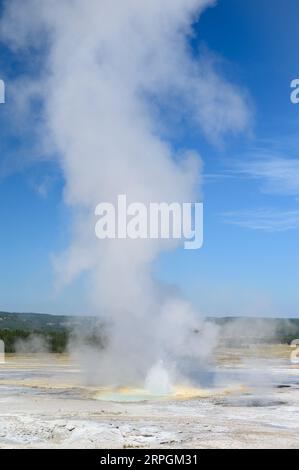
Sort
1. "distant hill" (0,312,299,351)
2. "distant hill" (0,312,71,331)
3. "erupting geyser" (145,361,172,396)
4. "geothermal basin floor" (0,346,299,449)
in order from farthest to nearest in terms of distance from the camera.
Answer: "distant hill" (0,312,71,331), "distant hill" (0,312,299,351), "erupting geyser" (145,361,172,396), "geothermal basin floor" (0,346,299,449)

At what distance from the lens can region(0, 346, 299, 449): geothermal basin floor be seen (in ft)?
34.3

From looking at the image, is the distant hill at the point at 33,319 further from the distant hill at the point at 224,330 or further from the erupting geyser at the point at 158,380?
the erupting geyser at the point at 158,380

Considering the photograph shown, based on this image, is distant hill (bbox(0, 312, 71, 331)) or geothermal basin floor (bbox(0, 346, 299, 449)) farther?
distant hill (bbox(0, 312, 71, 331))

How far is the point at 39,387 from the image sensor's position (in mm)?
17859

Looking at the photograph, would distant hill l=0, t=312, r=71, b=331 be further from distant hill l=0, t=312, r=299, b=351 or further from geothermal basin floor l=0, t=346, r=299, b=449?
geothermal basin floor l=0, t=346, r=299, b=449

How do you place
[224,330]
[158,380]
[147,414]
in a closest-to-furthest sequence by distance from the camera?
[147,414], [158,380], [224,330]

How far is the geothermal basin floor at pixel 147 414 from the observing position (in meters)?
10.5

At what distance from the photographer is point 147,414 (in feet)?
42.4

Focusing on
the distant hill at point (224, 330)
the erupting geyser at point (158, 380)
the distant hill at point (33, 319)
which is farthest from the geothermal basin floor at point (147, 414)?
the distant hill at point (33, 319)

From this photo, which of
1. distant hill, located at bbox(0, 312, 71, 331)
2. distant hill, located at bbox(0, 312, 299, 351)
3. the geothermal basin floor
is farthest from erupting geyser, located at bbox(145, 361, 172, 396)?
distant hill, located at bbox(0, 312, 71, 331)

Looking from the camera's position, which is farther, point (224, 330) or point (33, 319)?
point (33, 319)

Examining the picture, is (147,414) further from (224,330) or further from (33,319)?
(33,319)

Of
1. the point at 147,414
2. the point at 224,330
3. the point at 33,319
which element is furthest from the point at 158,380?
the point at 33,319
